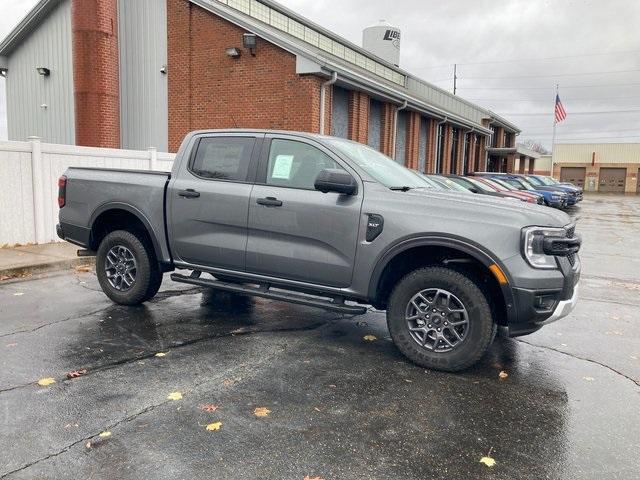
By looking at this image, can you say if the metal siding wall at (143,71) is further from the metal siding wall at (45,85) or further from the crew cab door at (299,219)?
the crew cab door at (299,219)

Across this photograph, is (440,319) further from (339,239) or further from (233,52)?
(233,52)

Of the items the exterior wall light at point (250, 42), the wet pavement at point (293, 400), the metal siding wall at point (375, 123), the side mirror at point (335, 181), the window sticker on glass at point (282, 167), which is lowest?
the wet pavement at point (293, 400)

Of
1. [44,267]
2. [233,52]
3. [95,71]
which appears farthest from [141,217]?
[95,71]

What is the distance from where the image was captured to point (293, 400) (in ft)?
12.4

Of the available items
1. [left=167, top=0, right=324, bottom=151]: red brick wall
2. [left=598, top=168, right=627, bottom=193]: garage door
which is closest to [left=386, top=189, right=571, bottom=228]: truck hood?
[left=167, top=0, right=324, bottom=151]: red brick wall

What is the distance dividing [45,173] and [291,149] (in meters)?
6.64

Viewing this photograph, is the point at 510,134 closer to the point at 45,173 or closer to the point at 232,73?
the point at 232,73

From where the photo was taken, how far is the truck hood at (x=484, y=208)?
4148mm

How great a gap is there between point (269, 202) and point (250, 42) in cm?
1230

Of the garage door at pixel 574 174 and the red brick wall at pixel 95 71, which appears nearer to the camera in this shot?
the red brick wall at pixel 95 71

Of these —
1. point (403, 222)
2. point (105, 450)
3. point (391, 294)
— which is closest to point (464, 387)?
point (391, 294)

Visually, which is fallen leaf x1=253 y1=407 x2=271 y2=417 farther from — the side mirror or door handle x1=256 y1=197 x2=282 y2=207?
door handle x1=256 y1=197 x2=282 y2=207

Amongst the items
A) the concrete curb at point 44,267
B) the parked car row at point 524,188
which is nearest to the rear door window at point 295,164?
the concrete curb at point 44,267

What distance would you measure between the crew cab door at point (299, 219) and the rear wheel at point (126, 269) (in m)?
1.44
